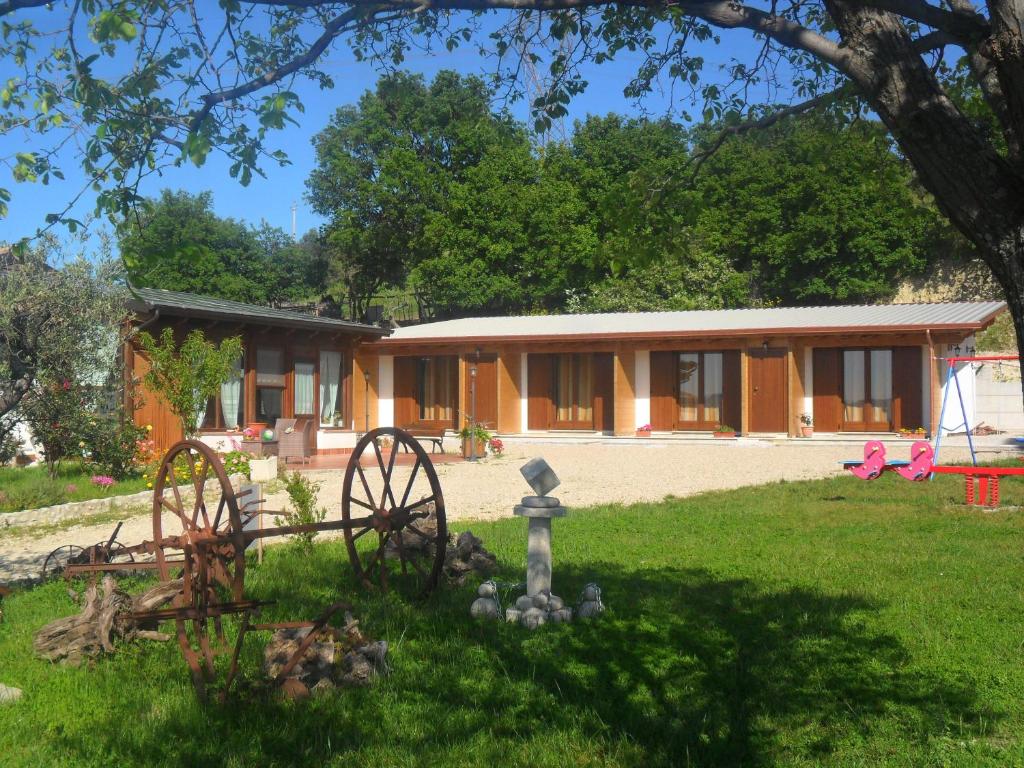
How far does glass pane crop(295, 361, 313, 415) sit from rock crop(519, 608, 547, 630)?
585 inches

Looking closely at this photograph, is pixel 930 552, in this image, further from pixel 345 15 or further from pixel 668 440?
pixel 668 440

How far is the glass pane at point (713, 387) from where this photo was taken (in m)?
24.0

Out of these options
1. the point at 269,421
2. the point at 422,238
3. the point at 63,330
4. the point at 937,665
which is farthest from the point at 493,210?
the point at 937,665

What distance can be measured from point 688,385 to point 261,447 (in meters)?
11.7

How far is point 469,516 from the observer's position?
1077 centimetres

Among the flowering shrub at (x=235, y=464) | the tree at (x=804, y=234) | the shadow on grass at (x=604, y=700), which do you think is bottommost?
the shadow on grass at (x=604, y=700)

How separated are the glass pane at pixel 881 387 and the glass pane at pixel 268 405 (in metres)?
14.1

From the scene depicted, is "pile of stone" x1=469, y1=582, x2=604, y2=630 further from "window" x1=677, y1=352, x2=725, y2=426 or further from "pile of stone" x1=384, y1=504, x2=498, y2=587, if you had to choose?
"window" x1=677, y1=352, x2=725, y2=426

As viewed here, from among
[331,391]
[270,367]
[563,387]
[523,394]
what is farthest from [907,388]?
[270,367]

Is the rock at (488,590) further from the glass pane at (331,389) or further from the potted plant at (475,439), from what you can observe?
the glass pane at (331,389)

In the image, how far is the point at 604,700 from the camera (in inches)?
179

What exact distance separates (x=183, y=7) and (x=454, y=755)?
4.33 metres

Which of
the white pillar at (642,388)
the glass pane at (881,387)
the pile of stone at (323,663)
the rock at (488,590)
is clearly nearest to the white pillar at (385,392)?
the white pillar at (642,388)

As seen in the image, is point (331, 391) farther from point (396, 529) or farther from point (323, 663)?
point (323, 663)
